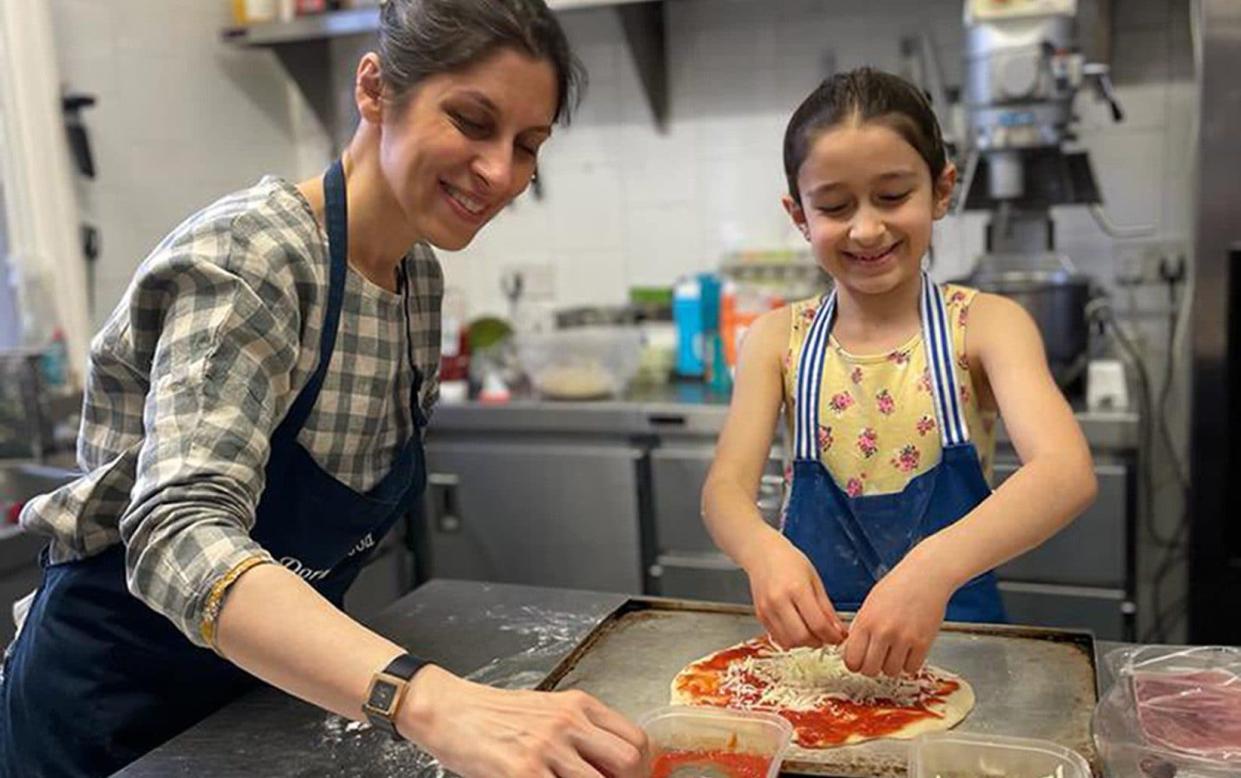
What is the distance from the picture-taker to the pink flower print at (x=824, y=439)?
55.2 inches

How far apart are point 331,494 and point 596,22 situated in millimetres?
2187

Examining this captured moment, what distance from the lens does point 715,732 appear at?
95cm

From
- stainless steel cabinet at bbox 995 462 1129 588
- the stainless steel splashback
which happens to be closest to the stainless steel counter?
stainless steel cabinet at bbox 995 462 1129 588

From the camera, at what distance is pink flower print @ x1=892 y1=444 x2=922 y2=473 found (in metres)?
1.36

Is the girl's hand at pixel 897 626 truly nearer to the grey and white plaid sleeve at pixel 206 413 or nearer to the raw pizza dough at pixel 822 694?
the raw pizza dough at pixel 822 694

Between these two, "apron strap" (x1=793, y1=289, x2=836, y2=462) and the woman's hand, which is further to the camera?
"apron strap" (x1=793, y1=289, x2=836, y2=462)

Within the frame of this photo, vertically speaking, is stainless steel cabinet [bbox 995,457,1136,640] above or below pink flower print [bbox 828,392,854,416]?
below

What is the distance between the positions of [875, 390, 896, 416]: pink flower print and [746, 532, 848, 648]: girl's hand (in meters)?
0.29

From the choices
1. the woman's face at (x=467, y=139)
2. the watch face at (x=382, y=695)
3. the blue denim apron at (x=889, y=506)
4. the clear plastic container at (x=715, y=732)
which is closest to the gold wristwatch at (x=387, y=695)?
the watch face at (x=382, y=695)

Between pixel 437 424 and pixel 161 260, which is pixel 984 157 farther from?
pixel 161 260

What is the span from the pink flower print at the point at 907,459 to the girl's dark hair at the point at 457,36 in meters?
0.61

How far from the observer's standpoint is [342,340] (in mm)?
1139

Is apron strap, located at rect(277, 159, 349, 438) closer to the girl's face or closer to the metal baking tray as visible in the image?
the metal baking tray

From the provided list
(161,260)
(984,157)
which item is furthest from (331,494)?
(984,157)
